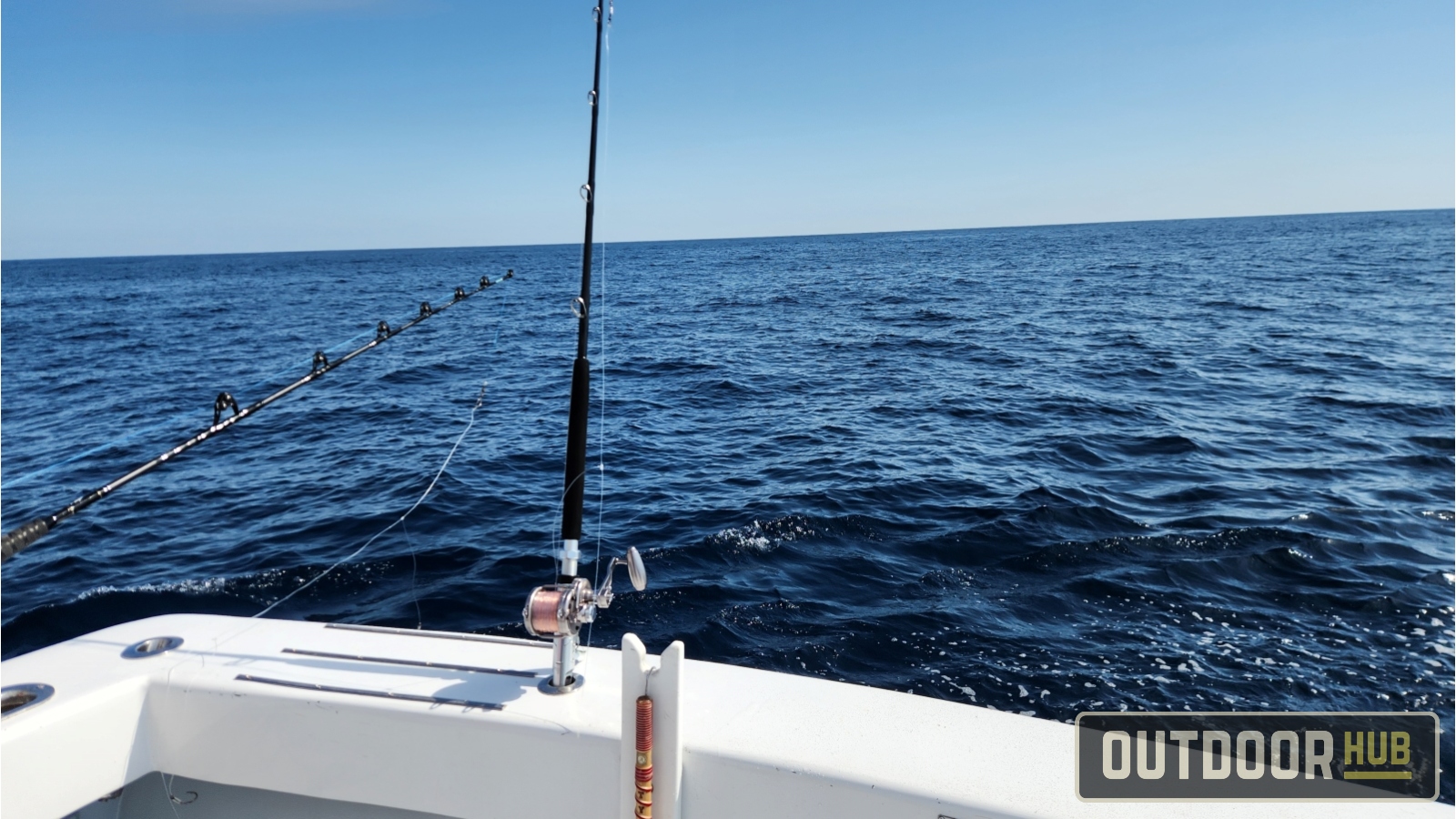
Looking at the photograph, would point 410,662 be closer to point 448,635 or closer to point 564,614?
point 448,635

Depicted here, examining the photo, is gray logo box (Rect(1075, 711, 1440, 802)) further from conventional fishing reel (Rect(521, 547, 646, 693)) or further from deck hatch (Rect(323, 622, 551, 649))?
deck hatch (Rect(323, 622, 551, 649))

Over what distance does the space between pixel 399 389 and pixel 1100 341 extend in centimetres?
1550

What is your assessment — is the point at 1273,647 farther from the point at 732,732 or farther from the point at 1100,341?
the point at 1100,341

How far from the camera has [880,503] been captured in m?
8.44

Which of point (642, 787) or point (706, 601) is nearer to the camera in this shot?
point (642, 787)

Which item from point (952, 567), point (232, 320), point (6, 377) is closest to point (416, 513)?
point (952, 567)

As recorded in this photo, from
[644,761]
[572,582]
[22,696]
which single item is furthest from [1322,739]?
[22,696]

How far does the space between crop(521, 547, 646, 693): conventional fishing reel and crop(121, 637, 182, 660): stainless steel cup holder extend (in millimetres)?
1447

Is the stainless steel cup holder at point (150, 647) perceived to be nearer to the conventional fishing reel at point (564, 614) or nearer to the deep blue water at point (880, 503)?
the conventional fishing reel at point (564, 614)

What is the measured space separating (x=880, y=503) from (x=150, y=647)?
21.5ft

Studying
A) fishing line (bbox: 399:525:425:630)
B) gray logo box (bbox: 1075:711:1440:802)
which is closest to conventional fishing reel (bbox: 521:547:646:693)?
gray logo box (bbox: 1075:711:1440:802)

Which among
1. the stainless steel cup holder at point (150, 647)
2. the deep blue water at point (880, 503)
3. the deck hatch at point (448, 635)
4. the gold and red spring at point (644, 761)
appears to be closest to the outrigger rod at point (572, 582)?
the deck hatch at point (448, 635)

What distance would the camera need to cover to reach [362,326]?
29484 millimetres

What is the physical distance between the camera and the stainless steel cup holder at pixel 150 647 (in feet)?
9.71
